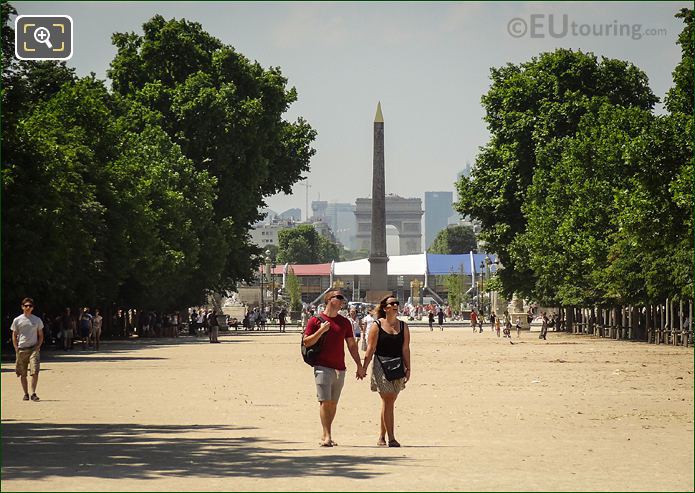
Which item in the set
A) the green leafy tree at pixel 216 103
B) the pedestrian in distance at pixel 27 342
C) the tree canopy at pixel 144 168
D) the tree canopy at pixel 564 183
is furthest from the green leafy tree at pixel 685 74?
the green leafy tree at pixel 216 103

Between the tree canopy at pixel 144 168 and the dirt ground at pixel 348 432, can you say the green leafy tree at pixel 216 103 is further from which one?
the dirt ground at pixel 348 432

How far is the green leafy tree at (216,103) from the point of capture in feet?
294

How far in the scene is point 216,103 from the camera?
88438 mm

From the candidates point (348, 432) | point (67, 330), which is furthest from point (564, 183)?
Answer: point (348, 432)

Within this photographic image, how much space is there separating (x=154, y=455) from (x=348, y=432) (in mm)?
4299

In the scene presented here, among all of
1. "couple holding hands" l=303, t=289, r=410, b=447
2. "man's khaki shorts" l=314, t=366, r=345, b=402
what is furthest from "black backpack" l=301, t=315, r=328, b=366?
"man's khaki shorts" l=314, t=366, r=345, b=402

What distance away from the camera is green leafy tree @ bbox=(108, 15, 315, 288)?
3526 inches

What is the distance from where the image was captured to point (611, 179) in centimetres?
7625

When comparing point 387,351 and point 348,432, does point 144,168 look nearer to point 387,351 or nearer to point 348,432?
point 348,432

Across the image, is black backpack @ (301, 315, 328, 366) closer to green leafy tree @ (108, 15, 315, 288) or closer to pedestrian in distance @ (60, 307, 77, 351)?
pedestrian in distance @ (60, 307, 77, 351)

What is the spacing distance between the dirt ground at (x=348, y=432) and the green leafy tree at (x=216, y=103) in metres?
50.2

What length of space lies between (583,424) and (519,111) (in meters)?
64.3

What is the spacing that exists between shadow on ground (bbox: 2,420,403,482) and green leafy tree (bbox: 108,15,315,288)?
68600mm

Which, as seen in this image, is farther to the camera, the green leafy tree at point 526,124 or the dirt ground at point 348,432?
the green leafy tree at point 526,124
